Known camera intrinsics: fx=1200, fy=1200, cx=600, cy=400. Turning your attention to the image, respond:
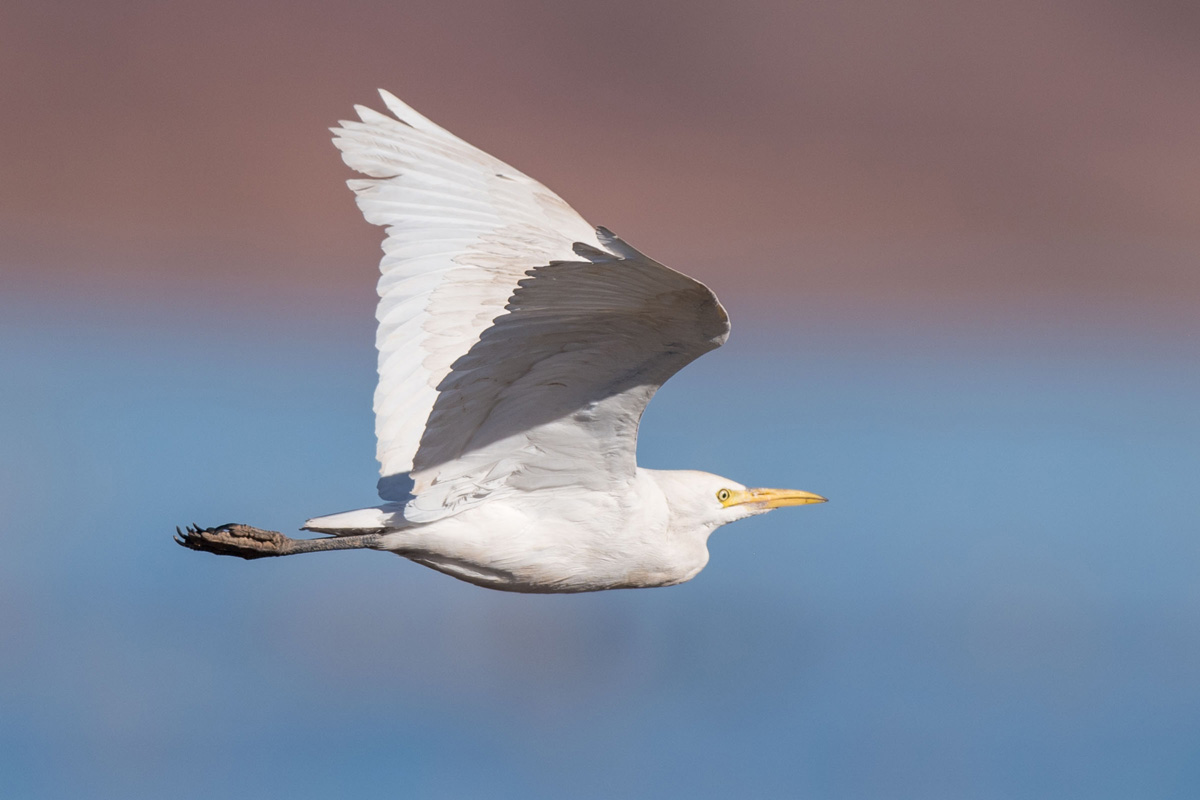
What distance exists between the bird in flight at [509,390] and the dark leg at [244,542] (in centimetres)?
1

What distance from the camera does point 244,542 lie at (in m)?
5.55

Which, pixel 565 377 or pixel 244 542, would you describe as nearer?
pixel 565 377

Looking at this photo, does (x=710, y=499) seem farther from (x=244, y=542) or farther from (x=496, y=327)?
(x=244, y=542)

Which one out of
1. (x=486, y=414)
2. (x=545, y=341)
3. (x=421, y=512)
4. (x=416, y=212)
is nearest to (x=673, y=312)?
(x=545, y=341)

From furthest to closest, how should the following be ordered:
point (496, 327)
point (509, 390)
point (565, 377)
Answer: point (509, 390)
point (565, 377)
point (496, 327)

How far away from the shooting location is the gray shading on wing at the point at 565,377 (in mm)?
4324

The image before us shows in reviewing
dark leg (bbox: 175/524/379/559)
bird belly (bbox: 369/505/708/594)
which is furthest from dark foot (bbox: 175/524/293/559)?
bird belly (bbox: 369/505/708/594)

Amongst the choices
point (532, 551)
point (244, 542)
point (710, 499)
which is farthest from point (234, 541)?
point (710, 499)

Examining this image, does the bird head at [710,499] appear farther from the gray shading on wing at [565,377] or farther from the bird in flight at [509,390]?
the gray shading on wing at [565,377]

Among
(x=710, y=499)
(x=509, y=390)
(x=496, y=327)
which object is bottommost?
(x=710, y=499)

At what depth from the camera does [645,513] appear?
577 cm

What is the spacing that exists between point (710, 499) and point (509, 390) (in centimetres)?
142

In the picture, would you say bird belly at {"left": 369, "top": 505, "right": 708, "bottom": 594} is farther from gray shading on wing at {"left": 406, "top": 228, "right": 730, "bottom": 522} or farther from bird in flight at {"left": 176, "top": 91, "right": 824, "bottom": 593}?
gray shading on wing at {"left": 406, "top": 228, "right": 730, "bottom": 522}

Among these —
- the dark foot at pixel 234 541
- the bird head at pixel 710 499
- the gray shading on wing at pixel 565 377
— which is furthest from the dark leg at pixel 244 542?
the bird head at pixel 710 499
